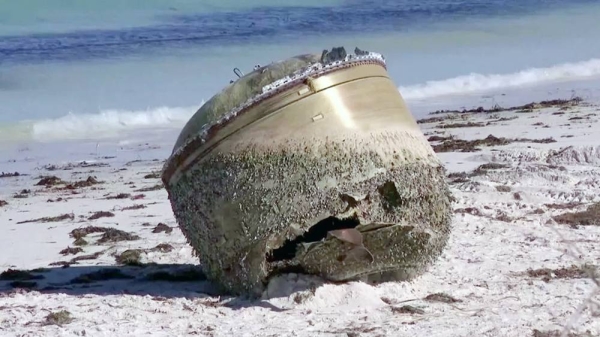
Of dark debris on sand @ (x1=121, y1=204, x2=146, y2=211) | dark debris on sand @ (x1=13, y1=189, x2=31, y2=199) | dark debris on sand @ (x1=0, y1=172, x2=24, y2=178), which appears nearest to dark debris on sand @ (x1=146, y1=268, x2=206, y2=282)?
dark debris on sand @ (x1=121, y1=204, x2=146, y2=211)

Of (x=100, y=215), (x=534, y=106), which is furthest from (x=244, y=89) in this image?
(x=534, y=106)

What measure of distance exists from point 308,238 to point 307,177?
0.39m

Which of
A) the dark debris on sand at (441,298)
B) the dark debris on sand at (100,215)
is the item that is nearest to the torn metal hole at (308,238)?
the dark debris on sand at (441,298)

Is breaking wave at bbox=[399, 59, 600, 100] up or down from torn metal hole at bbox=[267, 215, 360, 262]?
up

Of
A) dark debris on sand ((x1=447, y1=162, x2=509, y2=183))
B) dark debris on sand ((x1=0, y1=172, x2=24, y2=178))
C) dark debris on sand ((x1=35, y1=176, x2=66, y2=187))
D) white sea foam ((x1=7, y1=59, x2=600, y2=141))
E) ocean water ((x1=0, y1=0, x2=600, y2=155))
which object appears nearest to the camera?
dark debris on sand ((x1=447, y1=162, x2=509, y2=183))

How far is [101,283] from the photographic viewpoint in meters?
5.74

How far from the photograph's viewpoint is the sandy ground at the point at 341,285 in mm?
4637

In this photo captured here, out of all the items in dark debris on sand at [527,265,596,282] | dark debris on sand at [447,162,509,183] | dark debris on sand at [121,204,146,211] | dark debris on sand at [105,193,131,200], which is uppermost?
dark debris on sand at [105,193,131,200]

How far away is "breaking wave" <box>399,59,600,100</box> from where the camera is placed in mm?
16953

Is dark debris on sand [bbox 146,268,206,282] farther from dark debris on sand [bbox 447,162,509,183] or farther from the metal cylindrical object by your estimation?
dark debris on sand [bbox 447,162,509,183]

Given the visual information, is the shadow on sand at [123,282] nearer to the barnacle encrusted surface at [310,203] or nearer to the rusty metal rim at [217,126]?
the barnacle encrusted surface at [310,203]

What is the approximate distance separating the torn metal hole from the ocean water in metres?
8.30

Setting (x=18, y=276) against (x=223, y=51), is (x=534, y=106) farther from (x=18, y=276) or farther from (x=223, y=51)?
(x=223, y=51)

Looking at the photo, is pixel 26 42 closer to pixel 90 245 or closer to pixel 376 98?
pixel 90 245
